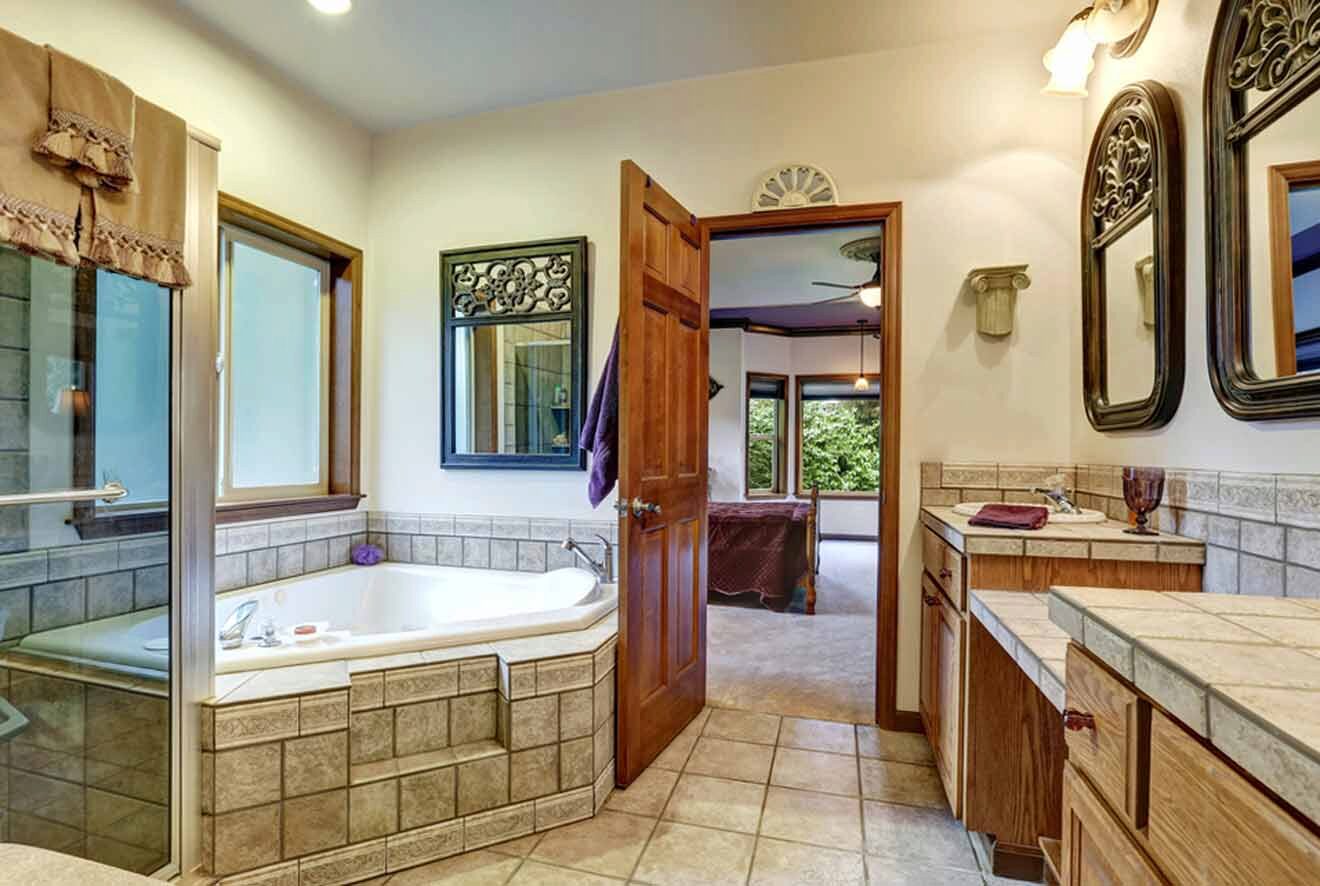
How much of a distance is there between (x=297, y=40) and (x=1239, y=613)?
3321 mm

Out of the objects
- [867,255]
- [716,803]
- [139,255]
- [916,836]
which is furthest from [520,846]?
[867,255]

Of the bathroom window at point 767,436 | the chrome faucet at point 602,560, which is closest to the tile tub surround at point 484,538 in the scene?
the chrome faucet at point 602,560

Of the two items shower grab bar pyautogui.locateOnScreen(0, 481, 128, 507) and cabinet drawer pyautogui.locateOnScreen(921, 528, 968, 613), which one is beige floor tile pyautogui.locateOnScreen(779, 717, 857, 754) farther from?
shower grab bar pyautogui.locateOnScreen(0, 481, 128, 507)

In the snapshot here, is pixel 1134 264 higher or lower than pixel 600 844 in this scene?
higher

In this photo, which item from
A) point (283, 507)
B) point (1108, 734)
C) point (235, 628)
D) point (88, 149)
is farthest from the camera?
point (283, 507)

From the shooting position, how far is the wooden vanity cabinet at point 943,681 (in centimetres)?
179

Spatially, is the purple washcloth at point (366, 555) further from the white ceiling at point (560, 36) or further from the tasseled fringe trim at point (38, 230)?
the white ceiling at point (560, 36)

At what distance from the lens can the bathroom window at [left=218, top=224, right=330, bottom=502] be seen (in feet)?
8.65

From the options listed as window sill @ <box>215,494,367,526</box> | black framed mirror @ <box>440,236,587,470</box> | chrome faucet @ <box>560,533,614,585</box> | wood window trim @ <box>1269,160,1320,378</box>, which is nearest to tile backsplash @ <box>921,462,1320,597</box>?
wood window trim @ <box>1269,160,1320,378</box>

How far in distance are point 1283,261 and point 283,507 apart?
337 cm

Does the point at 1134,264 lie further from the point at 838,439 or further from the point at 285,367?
the point at 838,439

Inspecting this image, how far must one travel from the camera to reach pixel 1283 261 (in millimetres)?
1294

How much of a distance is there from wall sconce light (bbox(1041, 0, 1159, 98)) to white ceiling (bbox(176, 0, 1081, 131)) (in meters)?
0.39

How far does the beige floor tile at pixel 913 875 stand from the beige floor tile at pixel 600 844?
0.65m
